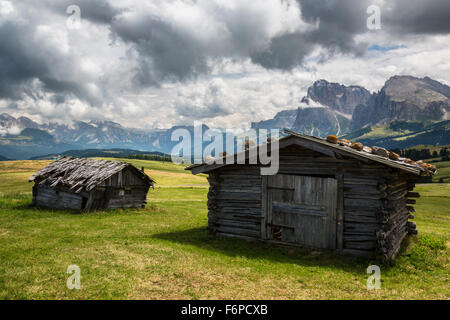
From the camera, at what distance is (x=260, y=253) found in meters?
12.6

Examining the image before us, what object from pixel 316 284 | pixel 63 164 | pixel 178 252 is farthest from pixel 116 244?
pixel 63 164

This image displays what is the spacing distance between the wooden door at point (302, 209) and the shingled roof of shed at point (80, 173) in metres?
16.1

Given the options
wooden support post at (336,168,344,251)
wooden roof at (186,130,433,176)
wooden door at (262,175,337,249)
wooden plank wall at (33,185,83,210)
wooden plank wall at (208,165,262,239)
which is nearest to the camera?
wooden roof at (186,130,433,176)

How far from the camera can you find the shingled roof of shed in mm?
24594

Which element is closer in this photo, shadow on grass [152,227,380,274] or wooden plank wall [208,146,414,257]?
shadow on grass [152,227,380,274]

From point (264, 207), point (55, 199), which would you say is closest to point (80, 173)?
point (55, 199)

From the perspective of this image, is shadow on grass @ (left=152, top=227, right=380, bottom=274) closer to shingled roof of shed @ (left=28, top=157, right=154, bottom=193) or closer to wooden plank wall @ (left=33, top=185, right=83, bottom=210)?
shingled roof of shed @ (left=28, top=157, right=154, bottom=193)

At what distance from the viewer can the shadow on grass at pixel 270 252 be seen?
36.9ft

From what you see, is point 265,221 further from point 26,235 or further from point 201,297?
point 26,235

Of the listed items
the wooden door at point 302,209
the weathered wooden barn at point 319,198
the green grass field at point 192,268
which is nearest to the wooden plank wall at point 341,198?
the weathered wooden barn at point 319,198

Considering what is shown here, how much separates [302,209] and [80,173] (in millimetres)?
21091

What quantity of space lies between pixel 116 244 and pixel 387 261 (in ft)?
37.2

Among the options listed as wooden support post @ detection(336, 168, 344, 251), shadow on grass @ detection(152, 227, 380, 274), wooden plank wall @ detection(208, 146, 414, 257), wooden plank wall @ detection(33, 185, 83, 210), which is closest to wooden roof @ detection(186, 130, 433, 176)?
wooden plank wall @ detection(208, 146, 414, 257)

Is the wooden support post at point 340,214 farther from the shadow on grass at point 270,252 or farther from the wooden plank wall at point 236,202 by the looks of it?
the wooden plank wall at point 236,202
